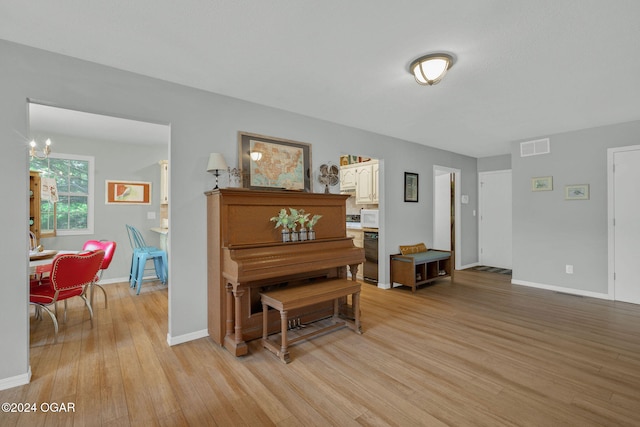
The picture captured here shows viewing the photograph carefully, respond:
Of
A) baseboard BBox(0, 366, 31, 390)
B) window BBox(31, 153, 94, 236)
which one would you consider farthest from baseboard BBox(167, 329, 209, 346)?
window BBox(31, 153, 94, 236)

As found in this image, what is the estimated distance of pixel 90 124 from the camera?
4.24 m

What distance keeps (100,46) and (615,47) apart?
3869 mm

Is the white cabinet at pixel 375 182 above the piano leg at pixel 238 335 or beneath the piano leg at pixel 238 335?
above

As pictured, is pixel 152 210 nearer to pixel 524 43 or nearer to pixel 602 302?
pixel 524 43

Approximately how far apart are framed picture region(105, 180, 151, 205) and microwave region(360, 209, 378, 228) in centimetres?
406

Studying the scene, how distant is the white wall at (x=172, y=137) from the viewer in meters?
2.15

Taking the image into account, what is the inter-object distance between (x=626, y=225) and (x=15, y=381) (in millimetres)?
6774

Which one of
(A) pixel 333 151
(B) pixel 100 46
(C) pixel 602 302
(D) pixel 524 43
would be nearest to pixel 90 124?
(B) pixel 100 46

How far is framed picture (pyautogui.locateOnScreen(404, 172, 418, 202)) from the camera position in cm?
507

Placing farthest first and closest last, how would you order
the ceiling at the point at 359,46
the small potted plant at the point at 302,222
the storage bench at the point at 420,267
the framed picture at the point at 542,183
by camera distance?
the framed picture at the point at 542,183 < the storage bench at the point at 420,267 < the small potted plant at the point at 302,222 < the ceiling at the point at 359,46

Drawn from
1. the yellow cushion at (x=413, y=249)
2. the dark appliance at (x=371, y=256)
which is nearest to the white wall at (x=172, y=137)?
the dark appliance at (x=371, y=256)

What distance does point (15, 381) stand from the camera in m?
2.14

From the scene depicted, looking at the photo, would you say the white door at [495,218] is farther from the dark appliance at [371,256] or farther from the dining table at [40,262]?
the dining table at [40,262]

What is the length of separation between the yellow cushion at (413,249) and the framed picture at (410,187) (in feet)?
2.63
